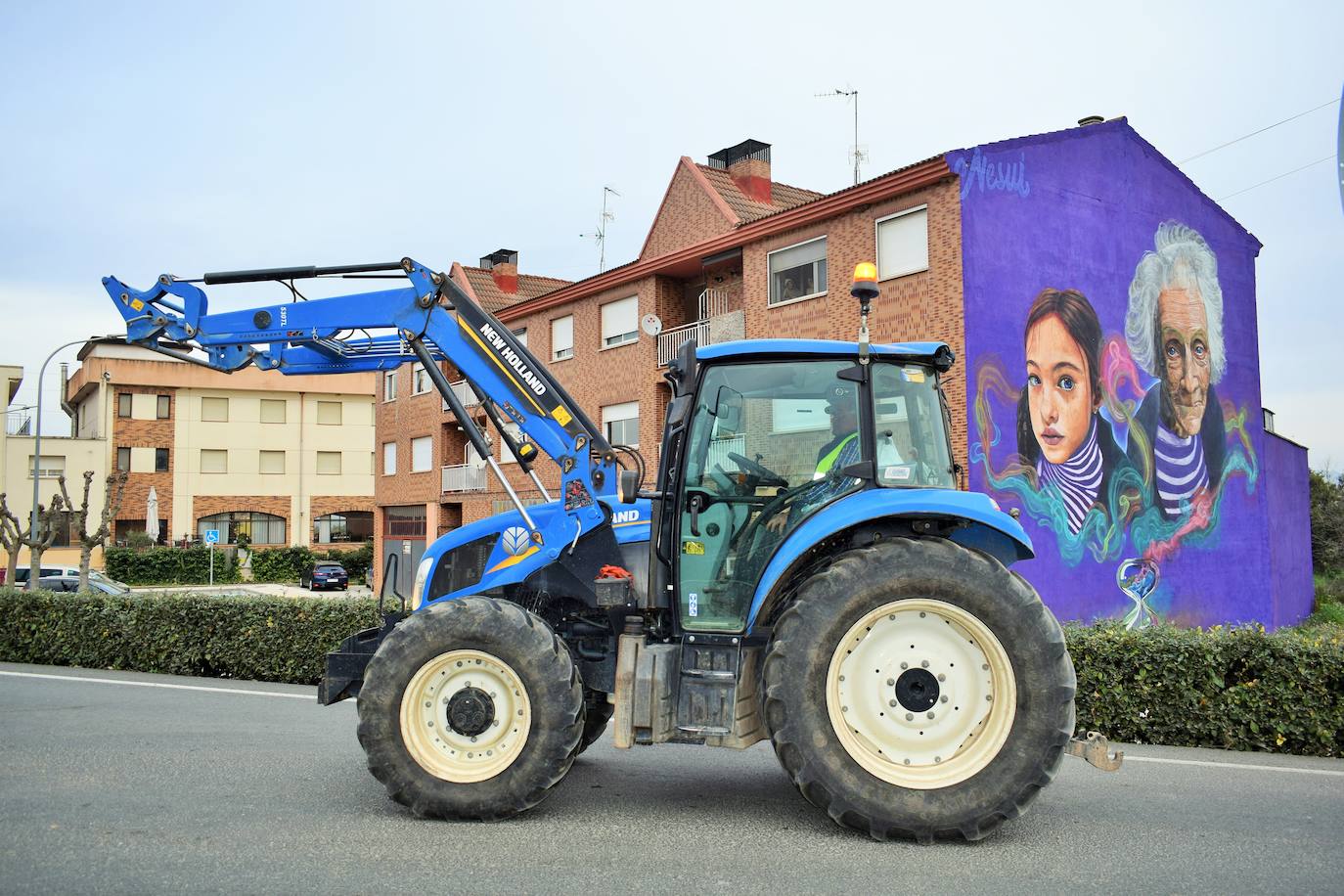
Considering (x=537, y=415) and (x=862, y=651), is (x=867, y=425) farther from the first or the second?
(x=537, y=415)

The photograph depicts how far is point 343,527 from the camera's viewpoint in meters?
58.3

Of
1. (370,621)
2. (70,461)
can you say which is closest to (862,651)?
(370,621)

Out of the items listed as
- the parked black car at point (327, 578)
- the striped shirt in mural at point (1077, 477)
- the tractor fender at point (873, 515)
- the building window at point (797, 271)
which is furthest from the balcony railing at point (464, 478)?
the tractor fender at point (873, 515)

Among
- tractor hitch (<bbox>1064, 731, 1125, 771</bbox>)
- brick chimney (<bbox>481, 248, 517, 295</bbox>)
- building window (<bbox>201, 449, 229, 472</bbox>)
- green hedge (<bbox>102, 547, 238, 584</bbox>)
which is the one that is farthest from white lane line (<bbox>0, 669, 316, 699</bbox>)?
building window (<bbox>201, 449, 229, 472</bbox>)

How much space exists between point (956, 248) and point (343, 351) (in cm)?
1363

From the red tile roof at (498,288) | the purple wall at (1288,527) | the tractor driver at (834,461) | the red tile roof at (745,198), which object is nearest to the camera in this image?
the tractor driver at (834,461)

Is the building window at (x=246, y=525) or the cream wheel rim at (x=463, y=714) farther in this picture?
the building window at (x=246, y=525)

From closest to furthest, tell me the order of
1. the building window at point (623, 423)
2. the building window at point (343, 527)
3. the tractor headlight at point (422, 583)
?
1. the tractor headlight at point (422, 583)
2. the building window at point (623, 423)
3. the building window at point (343, 527)

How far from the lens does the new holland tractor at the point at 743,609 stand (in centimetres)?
527

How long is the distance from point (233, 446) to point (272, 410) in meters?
2.70

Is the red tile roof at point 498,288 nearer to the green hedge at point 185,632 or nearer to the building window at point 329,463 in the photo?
the green hedge at point 185,632

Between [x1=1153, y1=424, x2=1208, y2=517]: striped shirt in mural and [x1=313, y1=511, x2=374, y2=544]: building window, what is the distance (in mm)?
45782

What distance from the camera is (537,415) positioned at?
22.0 feet

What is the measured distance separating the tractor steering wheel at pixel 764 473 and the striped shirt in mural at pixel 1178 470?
55.7 feet
